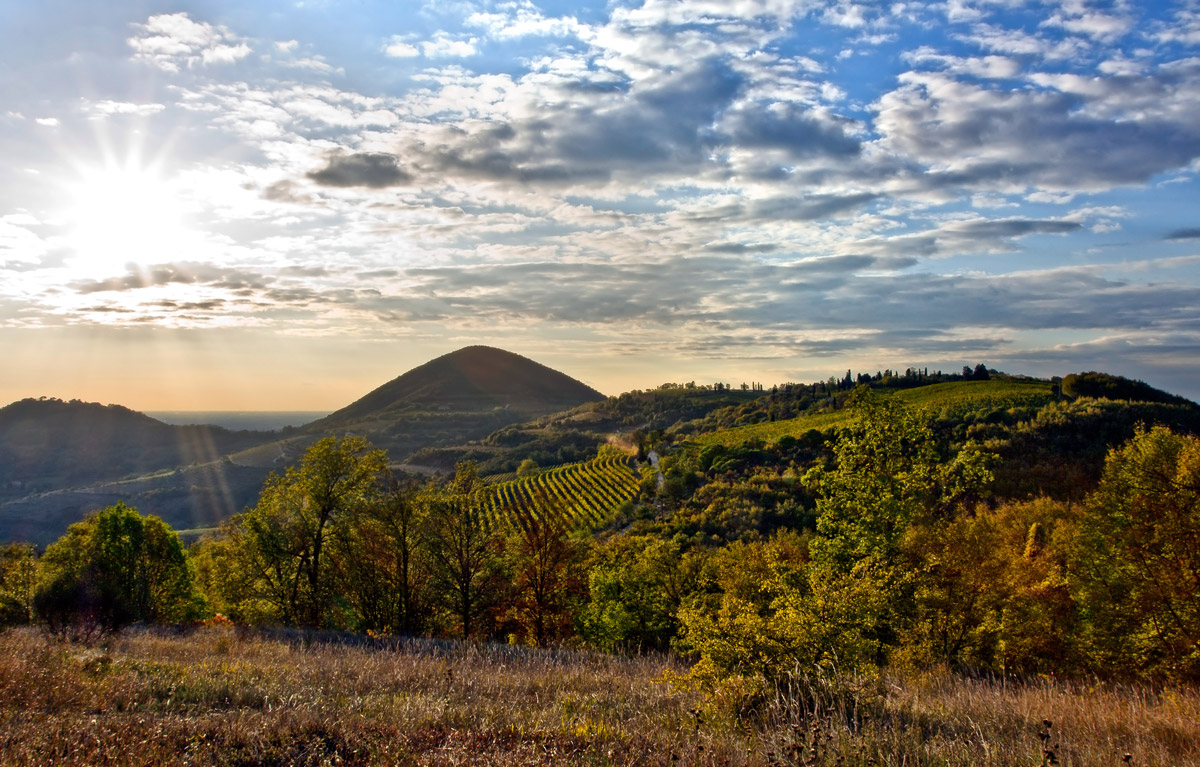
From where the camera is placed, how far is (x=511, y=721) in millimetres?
6344

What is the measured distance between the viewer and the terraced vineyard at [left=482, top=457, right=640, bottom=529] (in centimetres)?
7631

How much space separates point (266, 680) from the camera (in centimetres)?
809

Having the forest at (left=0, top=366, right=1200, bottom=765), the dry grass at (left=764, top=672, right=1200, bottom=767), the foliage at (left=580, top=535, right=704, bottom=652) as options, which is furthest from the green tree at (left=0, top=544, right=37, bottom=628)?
the dry grass at (left=764, top=672, right=1200, bottom=767)

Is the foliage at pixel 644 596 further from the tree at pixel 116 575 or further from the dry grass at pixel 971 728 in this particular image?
the dry grass at pixel 971 728

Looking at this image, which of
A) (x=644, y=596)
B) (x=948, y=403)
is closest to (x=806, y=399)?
(x=948, y=403)

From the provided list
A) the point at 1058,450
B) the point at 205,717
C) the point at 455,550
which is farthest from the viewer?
the point at 1058,450

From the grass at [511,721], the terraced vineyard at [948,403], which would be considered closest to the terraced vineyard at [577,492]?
the terraced vineyard at [948,403]

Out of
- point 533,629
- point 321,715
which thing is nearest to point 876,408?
point 321,715

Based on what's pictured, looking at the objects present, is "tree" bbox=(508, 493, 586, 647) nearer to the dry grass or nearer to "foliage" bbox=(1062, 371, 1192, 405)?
the dry grass

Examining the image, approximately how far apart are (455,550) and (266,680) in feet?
71.6

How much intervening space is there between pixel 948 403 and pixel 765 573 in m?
87.9

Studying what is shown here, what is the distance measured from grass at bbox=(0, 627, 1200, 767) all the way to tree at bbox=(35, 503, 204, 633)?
18.5m

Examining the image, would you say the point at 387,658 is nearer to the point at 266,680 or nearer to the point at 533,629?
the point at 266,680

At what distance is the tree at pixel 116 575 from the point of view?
24453 millimetres
